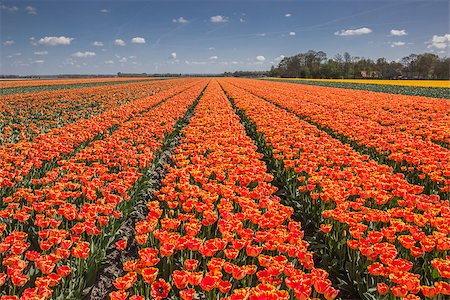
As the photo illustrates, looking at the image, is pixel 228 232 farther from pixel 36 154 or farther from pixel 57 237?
pixel 36 154

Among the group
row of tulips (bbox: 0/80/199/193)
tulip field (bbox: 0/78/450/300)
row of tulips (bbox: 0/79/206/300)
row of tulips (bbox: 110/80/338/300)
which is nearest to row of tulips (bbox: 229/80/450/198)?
tulip field (bbox: 0/78/450/300)

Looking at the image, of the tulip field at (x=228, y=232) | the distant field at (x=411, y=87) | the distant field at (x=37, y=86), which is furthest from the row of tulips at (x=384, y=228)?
the distant field at (x=37, y=86)

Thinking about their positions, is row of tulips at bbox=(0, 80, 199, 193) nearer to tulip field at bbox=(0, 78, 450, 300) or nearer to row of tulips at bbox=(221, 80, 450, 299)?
tulip field at bbox=(0, 78, 450, 300)

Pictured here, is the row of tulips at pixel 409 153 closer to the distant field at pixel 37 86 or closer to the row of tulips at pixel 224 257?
the row of tulips at pixel 224 257

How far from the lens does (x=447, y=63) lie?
72188mm

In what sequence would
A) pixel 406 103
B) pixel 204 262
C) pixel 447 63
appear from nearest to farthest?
pixel 204 262, pixel 406 103, pixel 447 63

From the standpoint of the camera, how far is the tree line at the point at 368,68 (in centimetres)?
7531

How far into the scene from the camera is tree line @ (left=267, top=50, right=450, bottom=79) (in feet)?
247

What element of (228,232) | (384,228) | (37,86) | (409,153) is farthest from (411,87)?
(37,86)

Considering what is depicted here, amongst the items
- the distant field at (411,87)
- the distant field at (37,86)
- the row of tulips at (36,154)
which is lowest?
the row of tulips at (36,154)

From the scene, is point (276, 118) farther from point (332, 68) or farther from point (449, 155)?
point (332, 68)

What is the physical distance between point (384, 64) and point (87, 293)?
102222 millimetres

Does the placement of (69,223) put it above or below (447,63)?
below

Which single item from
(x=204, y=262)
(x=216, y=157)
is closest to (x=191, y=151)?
(x=216, y=157)
